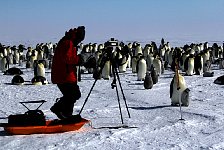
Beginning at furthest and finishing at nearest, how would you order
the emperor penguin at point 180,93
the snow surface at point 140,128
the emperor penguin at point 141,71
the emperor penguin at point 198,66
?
1. the emperor penguin at point 198,66
2. the emperor penguin at point 141,71
3. the emperor penguin at point 180,93
4. the snow surface at point 140,128

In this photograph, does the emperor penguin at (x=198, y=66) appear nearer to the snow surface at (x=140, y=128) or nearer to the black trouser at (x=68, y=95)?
the snow surface at (x=140, y=128)

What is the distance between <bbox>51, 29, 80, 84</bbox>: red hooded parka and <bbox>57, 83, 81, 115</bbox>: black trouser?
0.09m

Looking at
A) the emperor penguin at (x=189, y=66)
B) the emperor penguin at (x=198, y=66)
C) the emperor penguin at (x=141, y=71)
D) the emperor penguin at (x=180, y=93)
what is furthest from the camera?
the emperor penguin at (x=198, y=66)

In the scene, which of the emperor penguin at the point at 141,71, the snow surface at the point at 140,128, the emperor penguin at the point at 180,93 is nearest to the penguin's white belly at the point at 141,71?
the emperor penguin at the point at 141,71

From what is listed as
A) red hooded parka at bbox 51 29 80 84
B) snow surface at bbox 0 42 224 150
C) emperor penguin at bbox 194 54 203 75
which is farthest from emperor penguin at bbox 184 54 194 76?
red hooded parka at bbox 51 29 80 84

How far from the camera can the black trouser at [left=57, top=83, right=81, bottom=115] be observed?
6.61 metres

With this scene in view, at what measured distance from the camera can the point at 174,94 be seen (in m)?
9.52

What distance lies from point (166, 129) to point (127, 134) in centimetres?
66

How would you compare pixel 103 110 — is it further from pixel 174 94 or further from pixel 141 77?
pixel 141 77

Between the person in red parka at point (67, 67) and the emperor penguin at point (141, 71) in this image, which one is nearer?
the person in red parka at point (67, 67)

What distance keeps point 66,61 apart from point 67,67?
4.4 inches

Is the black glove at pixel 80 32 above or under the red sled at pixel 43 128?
above

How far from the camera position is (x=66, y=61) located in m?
6.44

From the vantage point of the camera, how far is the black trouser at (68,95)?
6.61m
